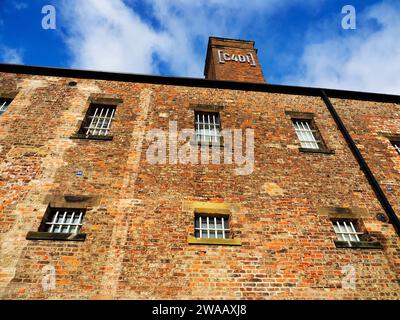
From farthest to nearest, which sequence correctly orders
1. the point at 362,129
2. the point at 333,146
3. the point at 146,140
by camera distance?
the point at 362,129 → the point at 333,146 → the point at 146,140

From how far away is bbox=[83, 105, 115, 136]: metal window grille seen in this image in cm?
828

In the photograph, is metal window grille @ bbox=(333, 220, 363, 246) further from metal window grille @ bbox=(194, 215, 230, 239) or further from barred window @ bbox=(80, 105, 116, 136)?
barred window @ bbox=(80, 105, 116, 136)

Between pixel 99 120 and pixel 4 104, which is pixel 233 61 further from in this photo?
pixel 4 104

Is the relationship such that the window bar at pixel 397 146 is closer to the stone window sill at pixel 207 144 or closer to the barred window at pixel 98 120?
the stone window sill at pixel 207 144

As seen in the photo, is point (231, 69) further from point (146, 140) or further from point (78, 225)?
point (78, 225)

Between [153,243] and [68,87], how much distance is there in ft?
22.3

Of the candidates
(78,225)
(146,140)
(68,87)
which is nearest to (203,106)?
(146,140)

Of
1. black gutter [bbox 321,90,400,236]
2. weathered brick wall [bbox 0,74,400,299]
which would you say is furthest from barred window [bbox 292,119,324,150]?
black gutter [bbox 321,90,400,236]

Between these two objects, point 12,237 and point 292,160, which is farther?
point 292,160

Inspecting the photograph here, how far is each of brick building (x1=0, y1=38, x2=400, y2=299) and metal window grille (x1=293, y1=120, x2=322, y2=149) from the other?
0.06 metres

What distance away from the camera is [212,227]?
643 cm

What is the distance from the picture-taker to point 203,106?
9281mm

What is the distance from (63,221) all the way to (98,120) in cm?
373
